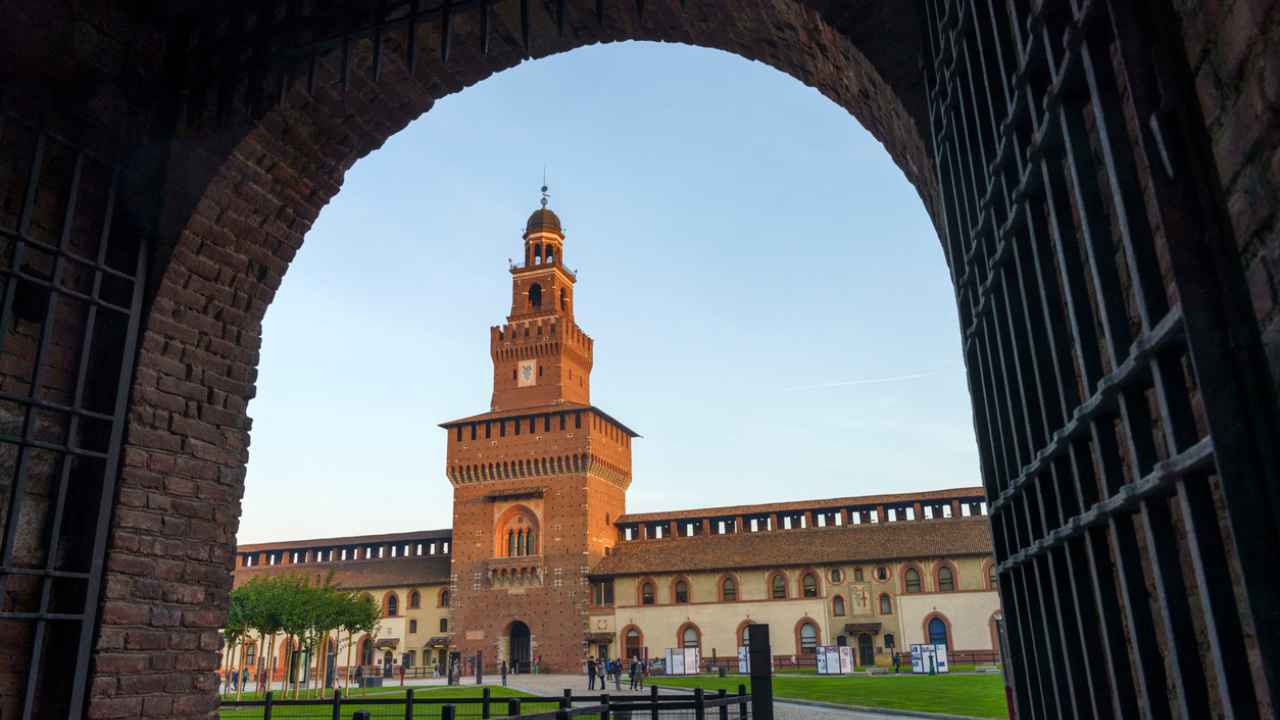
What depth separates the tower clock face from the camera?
149ft

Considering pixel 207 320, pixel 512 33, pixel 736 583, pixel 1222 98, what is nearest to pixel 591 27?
pixel 512 33

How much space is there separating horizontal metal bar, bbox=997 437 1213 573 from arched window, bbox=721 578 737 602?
3768cm

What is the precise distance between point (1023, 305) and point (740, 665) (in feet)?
109

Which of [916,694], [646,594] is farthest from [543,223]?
[916,694]

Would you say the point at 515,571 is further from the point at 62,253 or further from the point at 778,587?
the point at 62,253

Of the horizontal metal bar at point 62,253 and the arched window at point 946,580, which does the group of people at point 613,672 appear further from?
the horizontal metal bar at point 62,253

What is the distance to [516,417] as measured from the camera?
141ft

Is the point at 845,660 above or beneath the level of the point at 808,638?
beneath

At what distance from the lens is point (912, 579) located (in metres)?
37.1

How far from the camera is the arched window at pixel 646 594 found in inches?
1559

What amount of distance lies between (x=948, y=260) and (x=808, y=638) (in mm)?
36377

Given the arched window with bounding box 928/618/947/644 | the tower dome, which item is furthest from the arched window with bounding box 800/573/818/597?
the tower dome

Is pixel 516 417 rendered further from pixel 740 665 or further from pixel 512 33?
pixel 512 33

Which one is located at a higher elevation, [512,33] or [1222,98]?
[512,33]
